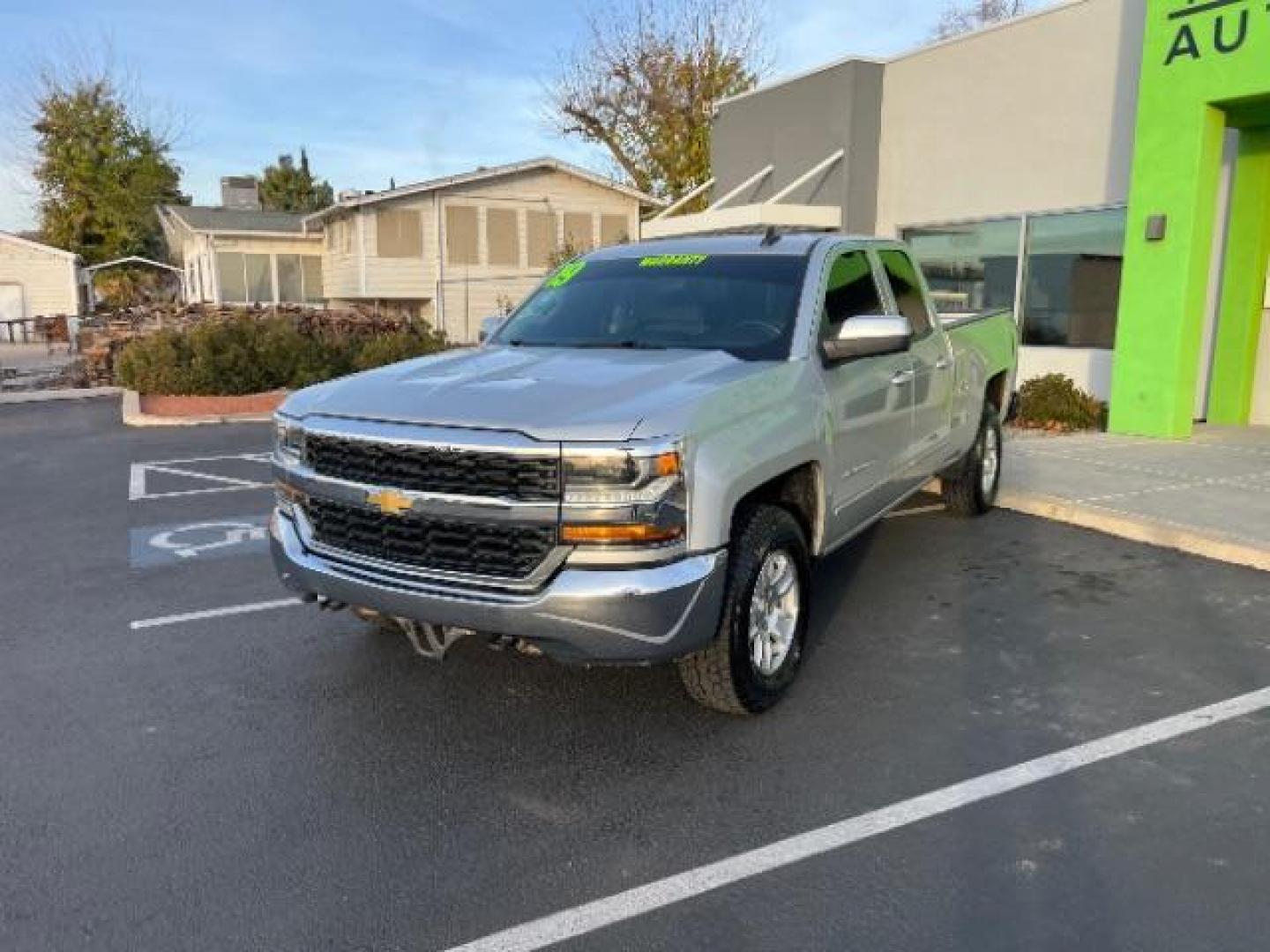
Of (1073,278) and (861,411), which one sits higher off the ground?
(1073,278)

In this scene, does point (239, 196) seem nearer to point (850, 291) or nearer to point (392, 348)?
point (392, 348)

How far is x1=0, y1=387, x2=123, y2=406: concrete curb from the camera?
1642 cm

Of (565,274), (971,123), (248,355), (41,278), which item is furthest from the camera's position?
(41,278)

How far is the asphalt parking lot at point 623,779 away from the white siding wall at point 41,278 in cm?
4129

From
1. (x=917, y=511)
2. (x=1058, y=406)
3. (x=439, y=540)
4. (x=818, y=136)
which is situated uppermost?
(x=818, y=136)

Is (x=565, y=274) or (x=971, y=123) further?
(x=971, y=123)

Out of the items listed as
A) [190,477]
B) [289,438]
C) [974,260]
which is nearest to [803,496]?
[289,438]

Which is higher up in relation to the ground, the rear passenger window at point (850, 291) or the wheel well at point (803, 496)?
the rear passenger window at point (850, 291)

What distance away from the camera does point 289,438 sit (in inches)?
162

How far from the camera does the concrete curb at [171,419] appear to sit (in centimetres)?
1350

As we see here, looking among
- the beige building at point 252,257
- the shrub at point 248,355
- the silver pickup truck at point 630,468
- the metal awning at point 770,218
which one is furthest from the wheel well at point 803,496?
the beige building at point 252,257

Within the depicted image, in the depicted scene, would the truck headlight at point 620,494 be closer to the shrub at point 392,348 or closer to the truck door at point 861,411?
the truck door at point 861,411

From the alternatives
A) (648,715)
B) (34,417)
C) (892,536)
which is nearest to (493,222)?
(34,417)

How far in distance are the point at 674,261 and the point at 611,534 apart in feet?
7.69
